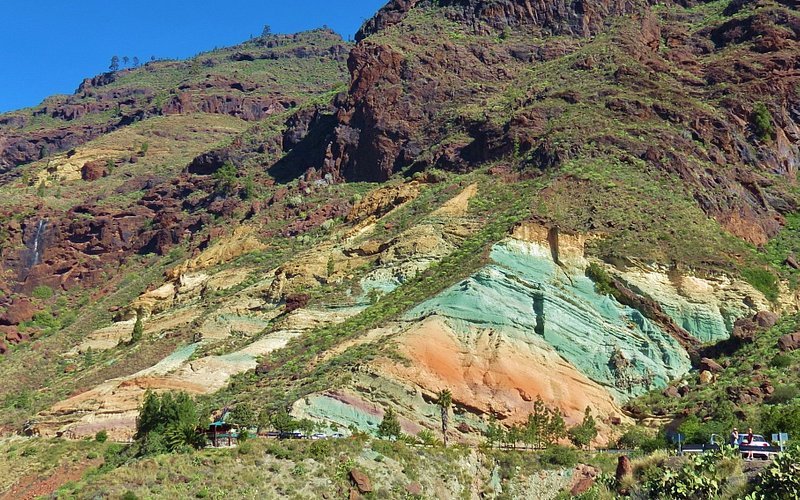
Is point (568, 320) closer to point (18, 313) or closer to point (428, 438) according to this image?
point (428, 438)

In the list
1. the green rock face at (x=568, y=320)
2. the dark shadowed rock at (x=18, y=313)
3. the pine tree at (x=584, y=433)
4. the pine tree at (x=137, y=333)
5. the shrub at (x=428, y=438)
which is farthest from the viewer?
the dark shadowed rock at (x=18, y=313)

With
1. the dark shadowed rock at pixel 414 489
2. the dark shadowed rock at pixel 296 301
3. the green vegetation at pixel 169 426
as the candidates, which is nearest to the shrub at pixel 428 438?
the dark shadowed rock at pixel 414 489

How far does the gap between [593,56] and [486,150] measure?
68.2 feet

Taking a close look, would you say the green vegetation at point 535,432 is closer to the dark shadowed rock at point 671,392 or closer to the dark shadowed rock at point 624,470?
the dark shadowed rock at point 671,392

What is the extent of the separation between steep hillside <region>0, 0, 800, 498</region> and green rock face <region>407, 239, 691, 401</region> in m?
0.18

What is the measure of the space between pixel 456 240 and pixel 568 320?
677 inches

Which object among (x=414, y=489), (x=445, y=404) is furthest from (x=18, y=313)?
(x=414, y=489)

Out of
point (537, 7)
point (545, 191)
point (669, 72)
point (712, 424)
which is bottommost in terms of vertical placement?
point (712, 424)

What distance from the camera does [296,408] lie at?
54.5m

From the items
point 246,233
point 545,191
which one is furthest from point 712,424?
point 246,233

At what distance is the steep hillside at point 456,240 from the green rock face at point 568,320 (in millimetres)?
177

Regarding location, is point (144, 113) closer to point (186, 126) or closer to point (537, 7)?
point (186, 126)

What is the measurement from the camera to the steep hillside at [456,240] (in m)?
62.2

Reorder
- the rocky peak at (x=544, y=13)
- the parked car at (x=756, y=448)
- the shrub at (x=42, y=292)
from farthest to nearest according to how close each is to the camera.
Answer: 1. the rocky peak at (x=544, y=13)
2. the shrub at (x=42, y=292)
3. the parked car at (x=756, y=448)
